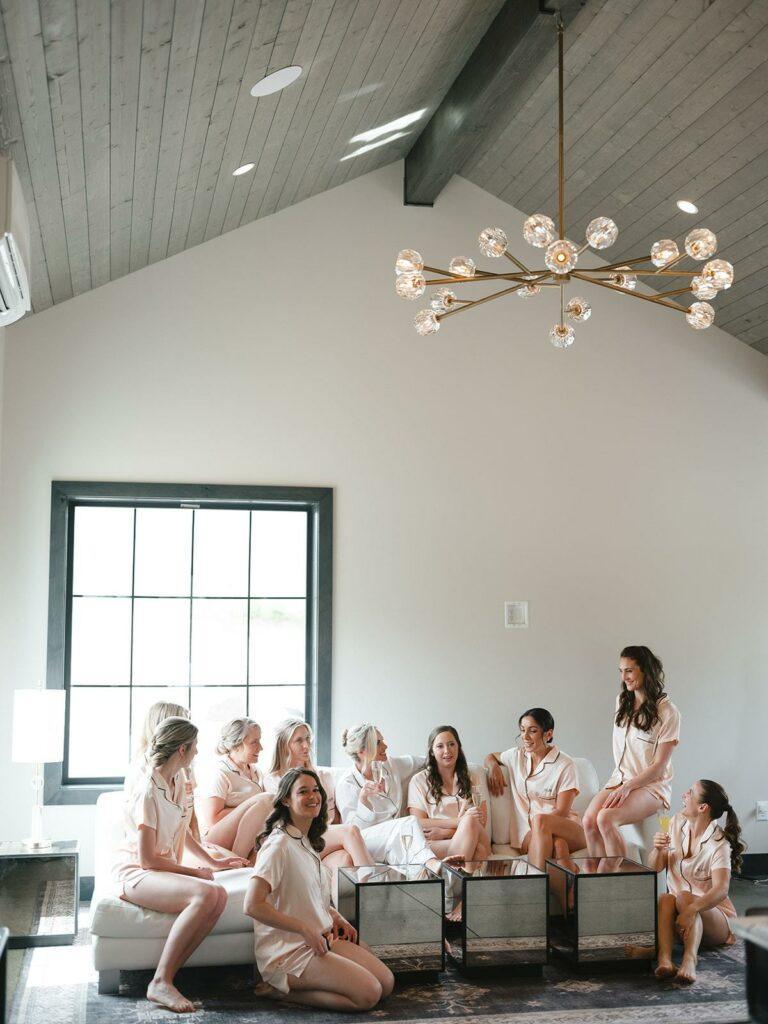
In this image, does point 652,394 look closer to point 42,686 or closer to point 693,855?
point 693,855

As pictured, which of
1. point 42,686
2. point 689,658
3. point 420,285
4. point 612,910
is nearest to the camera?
point 420,285

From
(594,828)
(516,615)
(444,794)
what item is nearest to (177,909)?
(444,794)

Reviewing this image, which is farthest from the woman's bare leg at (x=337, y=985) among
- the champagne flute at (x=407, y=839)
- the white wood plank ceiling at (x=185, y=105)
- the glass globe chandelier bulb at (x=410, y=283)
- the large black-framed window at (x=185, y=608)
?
the white wood plank ceiling at (x=185, y=105)

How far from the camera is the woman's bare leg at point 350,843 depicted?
16.4 feet

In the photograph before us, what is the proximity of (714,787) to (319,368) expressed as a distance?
3.09 metres

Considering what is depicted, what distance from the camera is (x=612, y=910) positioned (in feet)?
14.9

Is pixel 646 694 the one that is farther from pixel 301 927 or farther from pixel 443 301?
pixel 443 301

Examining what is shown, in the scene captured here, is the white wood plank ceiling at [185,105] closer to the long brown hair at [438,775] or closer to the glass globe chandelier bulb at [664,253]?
the glass globe chandelier bulb at [664,253]

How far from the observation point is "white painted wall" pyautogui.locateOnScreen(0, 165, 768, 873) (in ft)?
19.5

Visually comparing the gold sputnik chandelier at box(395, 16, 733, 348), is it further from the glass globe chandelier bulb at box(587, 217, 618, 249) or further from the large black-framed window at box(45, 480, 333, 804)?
the large black-framed window at box(45, 480, 333, 804)

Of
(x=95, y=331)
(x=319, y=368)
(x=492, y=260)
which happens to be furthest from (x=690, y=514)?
(x=95, y=331)

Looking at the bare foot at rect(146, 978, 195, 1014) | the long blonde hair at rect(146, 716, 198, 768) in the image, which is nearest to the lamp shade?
the long blonde hair at rect(146, 716, 198, 768)

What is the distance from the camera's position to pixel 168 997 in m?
4.13

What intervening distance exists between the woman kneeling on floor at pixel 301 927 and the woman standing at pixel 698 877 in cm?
127
